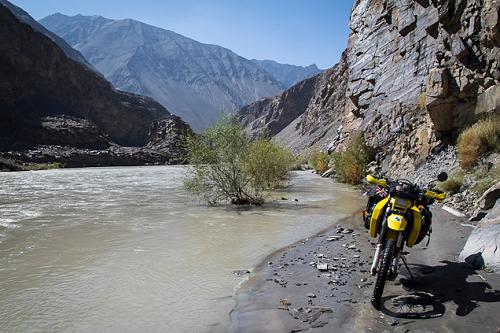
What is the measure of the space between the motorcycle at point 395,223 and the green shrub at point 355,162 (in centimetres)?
2223

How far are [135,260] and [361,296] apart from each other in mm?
5026

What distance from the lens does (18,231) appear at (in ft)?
42.5

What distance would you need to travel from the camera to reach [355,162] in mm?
28406

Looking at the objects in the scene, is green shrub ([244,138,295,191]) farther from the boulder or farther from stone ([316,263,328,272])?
the boulder

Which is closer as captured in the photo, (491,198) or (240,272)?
(240,272)

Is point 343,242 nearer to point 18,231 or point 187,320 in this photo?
point 187,320

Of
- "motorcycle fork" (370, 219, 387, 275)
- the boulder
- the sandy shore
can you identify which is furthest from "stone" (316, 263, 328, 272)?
the boulder

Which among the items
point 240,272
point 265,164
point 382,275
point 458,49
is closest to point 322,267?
point 240,272

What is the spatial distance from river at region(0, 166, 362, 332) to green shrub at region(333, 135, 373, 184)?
33.0 ft

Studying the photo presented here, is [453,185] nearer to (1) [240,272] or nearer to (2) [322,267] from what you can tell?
(2) [322,267]

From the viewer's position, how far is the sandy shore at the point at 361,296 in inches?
196

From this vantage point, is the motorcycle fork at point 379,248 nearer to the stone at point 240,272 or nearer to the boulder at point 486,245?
the boulder at point 486,245

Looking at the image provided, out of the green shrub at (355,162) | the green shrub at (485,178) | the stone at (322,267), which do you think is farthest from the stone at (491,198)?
the green shrub at (355,162)

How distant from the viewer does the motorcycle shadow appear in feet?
17.1
